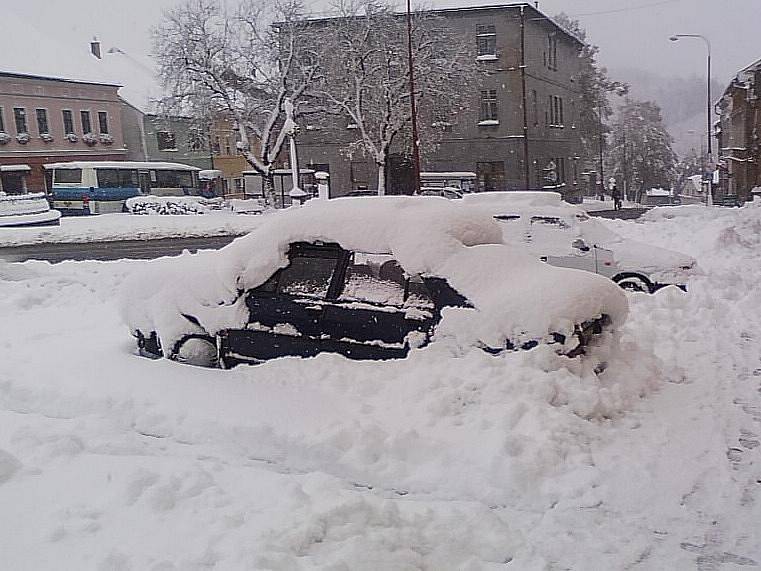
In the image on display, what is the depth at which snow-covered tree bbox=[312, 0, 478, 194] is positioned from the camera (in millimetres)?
33281

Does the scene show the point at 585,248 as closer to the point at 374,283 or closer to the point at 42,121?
the point at 374,283

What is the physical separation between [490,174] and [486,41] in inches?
250

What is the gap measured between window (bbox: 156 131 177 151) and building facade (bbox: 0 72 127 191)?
92.0 inches

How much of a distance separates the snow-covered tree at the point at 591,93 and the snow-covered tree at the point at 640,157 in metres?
7.66

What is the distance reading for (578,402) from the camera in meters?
5.15

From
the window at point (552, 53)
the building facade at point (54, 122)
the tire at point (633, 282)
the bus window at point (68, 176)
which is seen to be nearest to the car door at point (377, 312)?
the tire at point (633, 282)

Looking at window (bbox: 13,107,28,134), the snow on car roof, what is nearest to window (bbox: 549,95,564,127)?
window (bbox: 13,107,28,134)

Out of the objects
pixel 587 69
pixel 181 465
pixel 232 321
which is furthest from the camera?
pixel 587 69

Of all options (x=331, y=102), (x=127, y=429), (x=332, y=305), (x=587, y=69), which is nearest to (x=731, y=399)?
(x=332, y=305)

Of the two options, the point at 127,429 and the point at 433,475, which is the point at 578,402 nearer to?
the point at 433,475

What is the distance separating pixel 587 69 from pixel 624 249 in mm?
35664

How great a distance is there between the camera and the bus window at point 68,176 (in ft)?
113

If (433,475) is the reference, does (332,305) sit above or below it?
above

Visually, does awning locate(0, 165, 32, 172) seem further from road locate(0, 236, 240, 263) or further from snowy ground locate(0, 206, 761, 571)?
snowy ground locate(0, 206, 761, 571)
